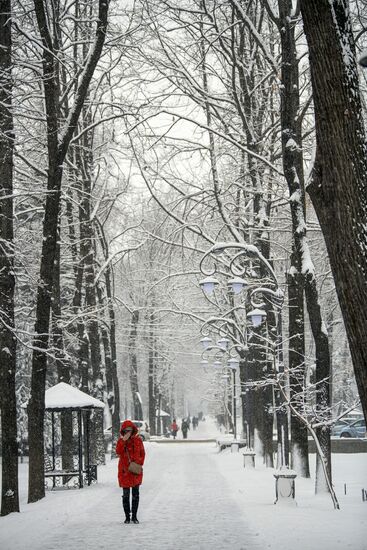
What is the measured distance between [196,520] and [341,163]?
7.98m

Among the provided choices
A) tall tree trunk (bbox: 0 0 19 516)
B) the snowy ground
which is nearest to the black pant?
the snowy ground

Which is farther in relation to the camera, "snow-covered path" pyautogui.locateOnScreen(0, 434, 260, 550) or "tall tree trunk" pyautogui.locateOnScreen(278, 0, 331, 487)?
"tall tree trunk" pyautogui.locateOnScreen(278, 0, 331, 487)

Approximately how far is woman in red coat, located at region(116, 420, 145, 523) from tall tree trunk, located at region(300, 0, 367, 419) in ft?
22.6

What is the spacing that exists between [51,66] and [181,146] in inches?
319

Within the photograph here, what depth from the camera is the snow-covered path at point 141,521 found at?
35.1 ft

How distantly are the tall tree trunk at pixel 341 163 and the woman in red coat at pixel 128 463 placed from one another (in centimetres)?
688

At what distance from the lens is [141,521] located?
13.2 metres

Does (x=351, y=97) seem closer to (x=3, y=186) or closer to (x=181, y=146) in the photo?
(x=3, y=186)

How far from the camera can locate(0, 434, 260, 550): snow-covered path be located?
35.1 feet

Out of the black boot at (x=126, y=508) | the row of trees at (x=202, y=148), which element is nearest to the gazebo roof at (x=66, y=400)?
the row of trees at (x=202, y=148)

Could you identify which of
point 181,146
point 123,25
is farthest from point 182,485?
point 123,25

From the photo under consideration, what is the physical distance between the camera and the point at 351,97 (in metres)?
7.05

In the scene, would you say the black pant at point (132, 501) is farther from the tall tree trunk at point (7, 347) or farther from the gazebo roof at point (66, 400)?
the gazebo roof at point (66, 400)

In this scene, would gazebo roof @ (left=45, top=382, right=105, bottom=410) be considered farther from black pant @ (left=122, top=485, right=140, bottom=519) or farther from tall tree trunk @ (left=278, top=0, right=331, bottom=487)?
black pant @ (left=122, top=485, right=140, bottom=519)
